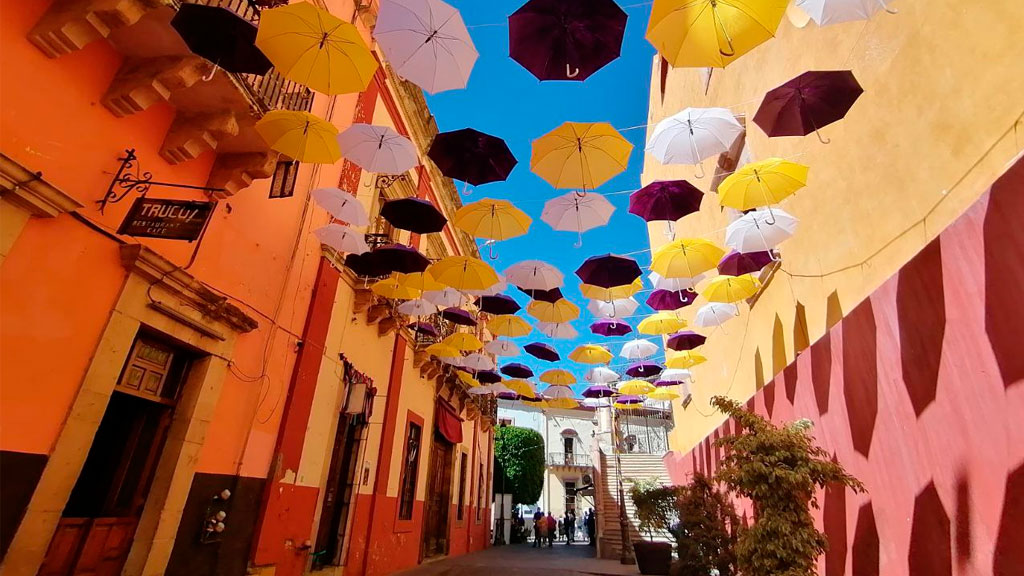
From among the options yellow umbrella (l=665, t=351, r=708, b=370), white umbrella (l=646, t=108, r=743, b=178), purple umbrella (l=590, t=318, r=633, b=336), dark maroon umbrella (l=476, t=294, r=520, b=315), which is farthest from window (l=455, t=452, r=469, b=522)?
white umbrella (l=646, t=108, r=743, b=178)

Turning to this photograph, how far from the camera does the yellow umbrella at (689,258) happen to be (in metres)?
7.41

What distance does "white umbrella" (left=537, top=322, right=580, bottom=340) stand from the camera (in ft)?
36.4

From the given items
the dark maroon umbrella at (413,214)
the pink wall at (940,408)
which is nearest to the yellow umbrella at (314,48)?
the dark maroon umbrella at (413,214)

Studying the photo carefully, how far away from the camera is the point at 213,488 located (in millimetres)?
5418

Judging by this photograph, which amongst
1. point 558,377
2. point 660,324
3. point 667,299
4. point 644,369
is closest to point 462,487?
point 558,377

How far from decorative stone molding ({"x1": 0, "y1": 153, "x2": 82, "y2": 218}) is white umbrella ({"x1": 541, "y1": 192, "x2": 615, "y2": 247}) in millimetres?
5459

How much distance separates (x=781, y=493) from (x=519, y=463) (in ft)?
85.4

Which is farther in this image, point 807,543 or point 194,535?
point 194,535

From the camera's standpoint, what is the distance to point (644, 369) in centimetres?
1351

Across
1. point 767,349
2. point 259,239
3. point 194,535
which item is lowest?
point 194,535

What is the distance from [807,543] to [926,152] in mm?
3838

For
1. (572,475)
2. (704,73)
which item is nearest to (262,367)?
(704,73)

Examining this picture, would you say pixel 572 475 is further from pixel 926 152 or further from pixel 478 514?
pixel 926 152

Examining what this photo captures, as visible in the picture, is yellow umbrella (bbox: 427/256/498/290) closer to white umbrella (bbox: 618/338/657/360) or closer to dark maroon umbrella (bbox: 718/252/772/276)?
dark maroon umbrella (bbox: 718/252/772/276)
